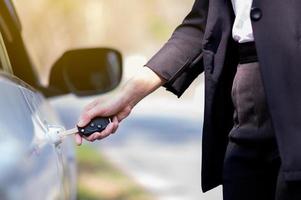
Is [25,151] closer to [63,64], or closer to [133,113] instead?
[63,64]

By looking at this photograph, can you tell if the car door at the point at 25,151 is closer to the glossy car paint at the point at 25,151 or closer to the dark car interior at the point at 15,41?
the glossy car paint at the point at 25,151

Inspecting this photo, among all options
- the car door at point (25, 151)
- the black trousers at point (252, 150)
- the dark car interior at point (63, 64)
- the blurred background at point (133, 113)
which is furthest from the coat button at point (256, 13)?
the blurred background at point (133, 113)

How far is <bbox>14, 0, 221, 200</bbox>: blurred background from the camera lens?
639 centimetres

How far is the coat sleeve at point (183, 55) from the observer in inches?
85.1

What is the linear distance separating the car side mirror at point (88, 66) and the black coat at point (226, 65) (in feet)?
4.11

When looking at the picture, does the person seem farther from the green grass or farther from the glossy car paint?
the green grass

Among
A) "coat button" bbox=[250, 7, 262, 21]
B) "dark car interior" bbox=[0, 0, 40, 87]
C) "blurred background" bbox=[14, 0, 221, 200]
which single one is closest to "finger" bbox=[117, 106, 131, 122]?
"coat button" bbox=[250, 7, 262, 21]

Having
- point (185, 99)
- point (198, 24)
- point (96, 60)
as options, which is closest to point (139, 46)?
point (185, 99)

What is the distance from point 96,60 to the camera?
3787 mm

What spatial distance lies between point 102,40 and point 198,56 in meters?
7.29

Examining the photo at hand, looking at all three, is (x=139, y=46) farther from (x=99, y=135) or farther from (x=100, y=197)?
(x=99, y=135)

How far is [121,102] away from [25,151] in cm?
43

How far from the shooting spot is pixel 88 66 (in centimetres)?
396

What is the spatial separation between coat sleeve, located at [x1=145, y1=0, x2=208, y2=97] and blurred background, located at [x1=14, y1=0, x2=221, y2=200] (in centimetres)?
268
